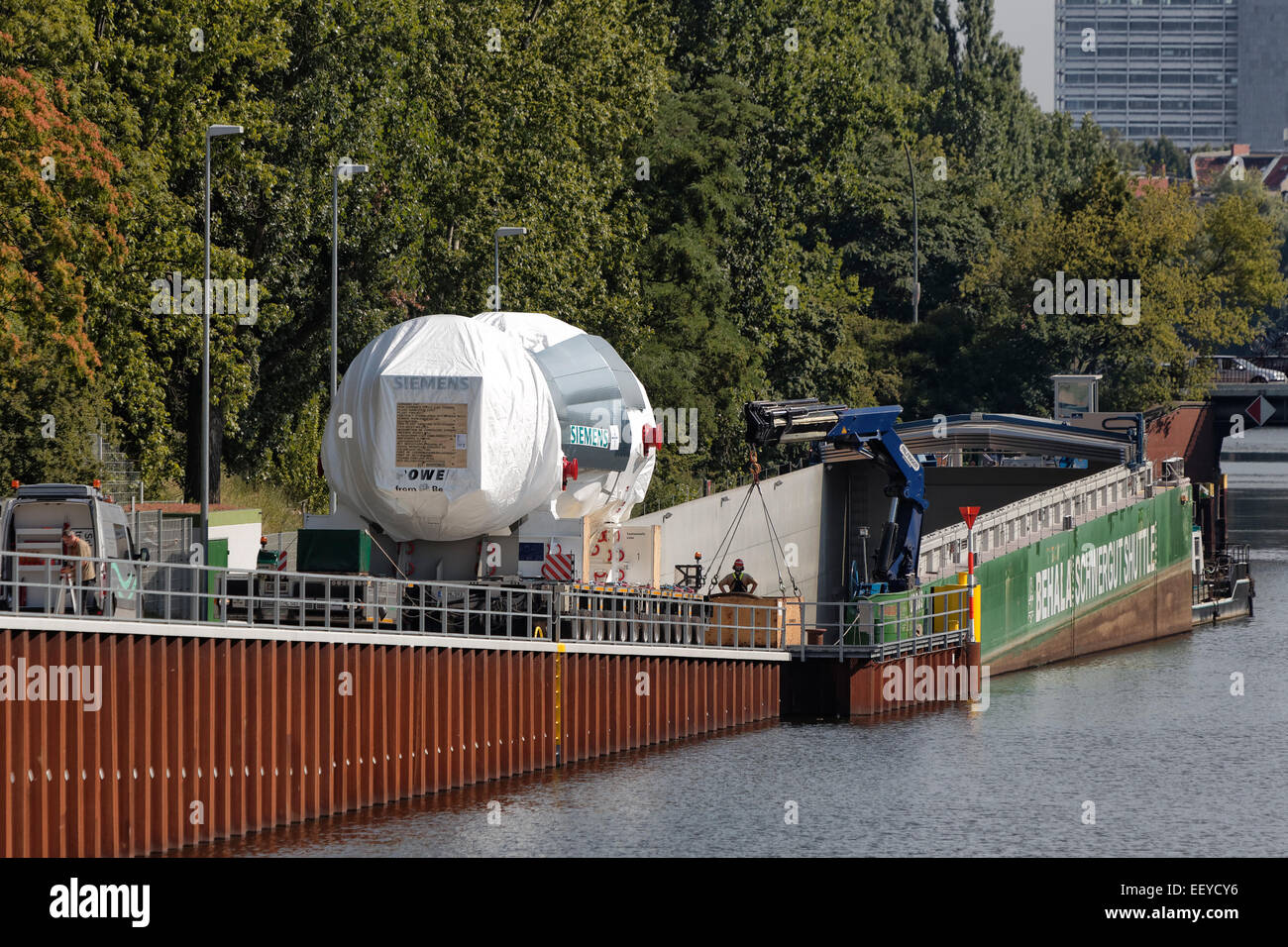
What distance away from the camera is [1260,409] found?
93562mm

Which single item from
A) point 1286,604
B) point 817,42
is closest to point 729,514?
point 1286,604

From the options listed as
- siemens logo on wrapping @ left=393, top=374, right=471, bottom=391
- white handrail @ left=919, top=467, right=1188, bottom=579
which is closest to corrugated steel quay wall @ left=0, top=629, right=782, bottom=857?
siemens logo on wrapping @ left=393, top=374, right=471, bottom=391

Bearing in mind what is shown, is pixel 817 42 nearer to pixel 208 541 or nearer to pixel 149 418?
pixel 149 418

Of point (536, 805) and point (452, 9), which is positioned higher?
point (452, 9)

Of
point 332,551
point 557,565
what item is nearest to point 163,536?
point 332,551

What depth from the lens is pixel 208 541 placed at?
41.9m

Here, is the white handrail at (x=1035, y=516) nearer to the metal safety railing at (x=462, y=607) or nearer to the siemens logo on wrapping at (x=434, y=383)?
the metal safety railing at (x=462, y=607)

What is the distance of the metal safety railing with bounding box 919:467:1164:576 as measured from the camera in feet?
175

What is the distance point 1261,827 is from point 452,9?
138 feet

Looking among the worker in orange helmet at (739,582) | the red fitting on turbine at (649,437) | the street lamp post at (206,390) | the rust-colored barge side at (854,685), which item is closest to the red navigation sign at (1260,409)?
the rust-colored barge side at (854,685)

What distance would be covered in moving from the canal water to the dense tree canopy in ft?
54.2

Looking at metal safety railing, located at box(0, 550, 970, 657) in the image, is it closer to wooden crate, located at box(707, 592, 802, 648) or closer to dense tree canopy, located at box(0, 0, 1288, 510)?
wooden crate, located at box(707, 592, 802, 648)

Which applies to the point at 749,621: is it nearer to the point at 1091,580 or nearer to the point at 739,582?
the point at 739,582

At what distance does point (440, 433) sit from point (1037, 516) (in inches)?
1098
